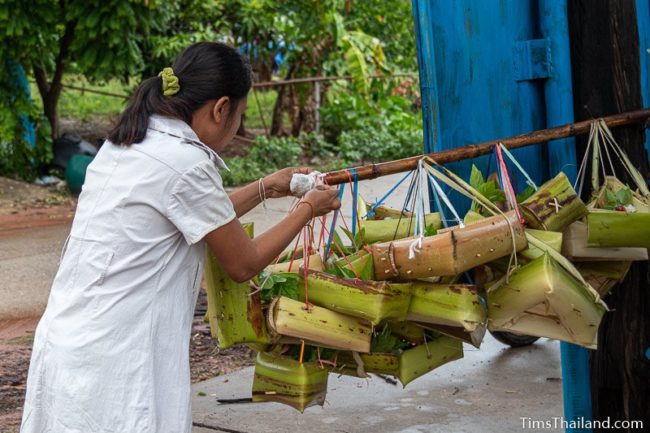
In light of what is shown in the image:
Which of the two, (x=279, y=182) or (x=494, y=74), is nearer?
(x=279, y=182)

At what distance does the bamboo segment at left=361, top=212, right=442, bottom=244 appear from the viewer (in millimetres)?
2977

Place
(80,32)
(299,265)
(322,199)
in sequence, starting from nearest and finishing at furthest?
1. (322,199)
2. (299,265)
3. (80,32)

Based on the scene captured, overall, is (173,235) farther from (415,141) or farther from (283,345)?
(415,141)

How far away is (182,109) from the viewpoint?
2508 millimetres

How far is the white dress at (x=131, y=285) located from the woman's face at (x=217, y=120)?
9 cm

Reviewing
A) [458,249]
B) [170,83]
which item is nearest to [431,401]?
[458,249]

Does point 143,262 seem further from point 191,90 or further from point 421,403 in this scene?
point 421,403

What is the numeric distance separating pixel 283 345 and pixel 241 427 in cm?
137

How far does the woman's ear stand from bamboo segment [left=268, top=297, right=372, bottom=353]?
522mm

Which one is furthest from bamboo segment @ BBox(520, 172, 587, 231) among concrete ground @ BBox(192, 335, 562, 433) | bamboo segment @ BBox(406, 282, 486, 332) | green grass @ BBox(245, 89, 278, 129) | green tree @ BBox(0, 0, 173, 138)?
green grass @ BBox(245, 89, 278, 129)

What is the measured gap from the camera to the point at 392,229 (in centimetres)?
299

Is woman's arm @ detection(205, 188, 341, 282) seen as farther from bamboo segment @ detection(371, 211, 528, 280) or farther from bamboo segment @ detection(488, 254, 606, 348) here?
bamboo segment @ detection(488, 254, 606, 348)

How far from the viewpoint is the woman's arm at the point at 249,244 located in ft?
8.02

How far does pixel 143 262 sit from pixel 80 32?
830 cm
